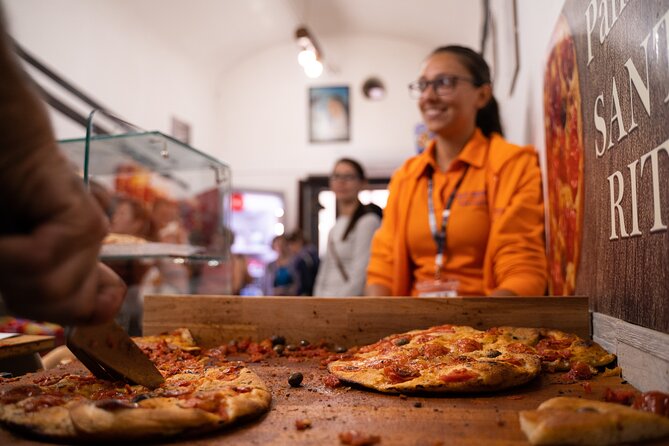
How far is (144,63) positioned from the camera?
7.81 meters

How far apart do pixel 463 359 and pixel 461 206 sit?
3.81 ft

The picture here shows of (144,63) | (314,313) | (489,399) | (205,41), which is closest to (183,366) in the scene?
(314,313)

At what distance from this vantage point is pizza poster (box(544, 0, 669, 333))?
1202 millimetres

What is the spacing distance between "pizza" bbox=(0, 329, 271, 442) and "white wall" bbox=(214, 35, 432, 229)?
878 centimetres

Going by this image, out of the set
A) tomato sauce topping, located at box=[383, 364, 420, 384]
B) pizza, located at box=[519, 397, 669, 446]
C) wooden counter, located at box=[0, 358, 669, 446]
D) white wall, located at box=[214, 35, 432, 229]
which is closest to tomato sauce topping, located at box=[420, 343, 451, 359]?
tomato sauce topping, located at box=[383, 364, 420, 384]

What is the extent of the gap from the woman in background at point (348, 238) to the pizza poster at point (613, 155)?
1.68m

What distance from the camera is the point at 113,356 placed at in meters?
1.35

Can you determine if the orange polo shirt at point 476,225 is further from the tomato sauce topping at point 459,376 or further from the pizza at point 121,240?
the pizza at point 121,240

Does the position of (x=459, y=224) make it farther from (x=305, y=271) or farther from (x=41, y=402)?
(x=305, y=271)

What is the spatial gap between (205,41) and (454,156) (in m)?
7.53

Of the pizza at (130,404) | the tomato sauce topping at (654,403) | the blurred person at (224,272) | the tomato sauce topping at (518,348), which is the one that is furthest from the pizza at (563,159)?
the blurred person at (224,272)

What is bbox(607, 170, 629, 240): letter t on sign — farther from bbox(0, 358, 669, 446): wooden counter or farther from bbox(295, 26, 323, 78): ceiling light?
bbox(295, 26, 323, 78): ceiling light

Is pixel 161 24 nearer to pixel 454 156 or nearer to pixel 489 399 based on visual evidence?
pixel 454 156

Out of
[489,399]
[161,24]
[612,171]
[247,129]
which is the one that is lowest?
[489,399]
